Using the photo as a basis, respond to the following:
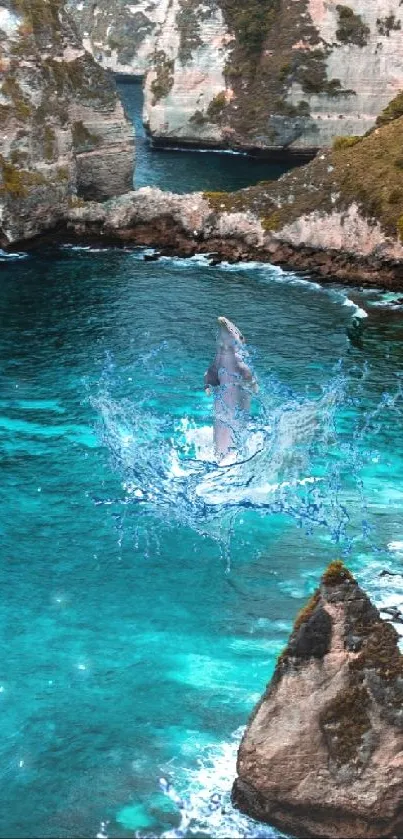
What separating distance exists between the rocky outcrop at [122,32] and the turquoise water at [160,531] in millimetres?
124066

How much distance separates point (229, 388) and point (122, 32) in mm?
152624

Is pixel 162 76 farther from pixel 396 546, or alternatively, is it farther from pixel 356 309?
pixel 396 546

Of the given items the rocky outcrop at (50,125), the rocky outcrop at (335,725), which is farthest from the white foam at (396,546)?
the rocky outcrop at (50,125)

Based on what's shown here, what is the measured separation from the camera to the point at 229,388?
39.4 m

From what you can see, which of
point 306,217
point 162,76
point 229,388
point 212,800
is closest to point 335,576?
point 212,800

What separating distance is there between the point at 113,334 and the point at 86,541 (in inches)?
845

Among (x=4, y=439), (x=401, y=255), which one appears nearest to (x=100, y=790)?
(x=4, y=439)

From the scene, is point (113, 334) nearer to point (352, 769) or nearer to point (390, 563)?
point (390, 563)

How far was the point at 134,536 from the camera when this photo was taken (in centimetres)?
3872

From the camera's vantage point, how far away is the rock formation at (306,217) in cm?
6925

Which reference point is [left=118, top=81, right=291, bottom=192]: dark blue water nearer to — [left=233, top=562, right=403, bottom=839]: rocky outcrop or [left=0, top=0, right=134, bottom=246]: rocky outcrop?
[left=0, top=0, right=134, bottom=246]: rocky outcrop

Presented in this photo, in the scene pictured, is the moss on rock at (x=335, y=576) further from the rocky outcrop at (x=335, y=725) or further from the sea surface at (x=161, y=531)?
the sea surface at (x=161, y=531)

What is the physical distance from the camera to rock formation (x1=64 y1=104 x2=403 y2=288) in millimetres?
69250

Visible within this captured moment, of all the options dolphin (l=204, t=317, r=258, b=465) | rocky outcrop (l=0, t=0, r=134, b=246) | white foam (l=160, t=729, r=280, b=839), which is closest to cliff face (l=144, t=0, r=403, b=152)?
rocky outcrop (l=0, t=0, r=134, b=246)
